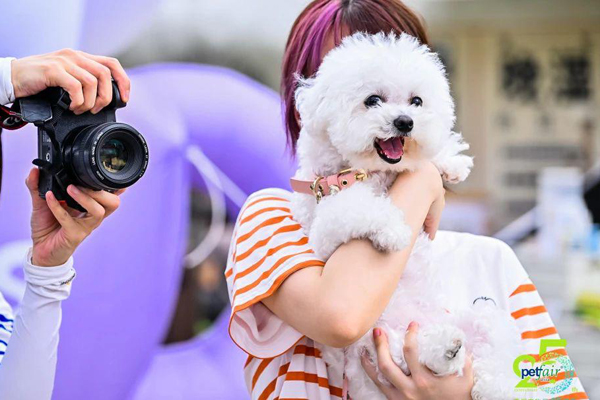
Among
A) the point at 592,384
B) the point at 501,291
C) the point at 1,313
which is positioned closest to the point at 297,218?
the point at 501,291

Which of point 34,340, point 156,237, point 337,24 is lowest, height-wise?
point 156,237

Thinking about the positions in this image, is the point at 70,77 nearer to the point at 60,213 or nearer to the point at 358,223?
the point at 60,213

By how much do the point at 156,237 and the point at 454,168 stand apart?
2.75 ft

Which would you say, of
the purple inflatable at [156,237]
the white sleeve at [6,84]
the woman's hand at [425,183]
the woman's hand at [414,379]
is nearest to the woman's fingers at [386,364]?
the woman's hand at [414,379]

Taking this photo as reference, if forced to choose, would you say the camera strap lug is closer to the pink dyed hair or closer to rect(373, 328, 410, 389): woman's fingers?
the pink dyed hair

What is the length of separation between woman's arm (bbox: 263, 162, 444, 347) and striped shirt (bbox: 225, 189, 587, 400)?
0.03 metres

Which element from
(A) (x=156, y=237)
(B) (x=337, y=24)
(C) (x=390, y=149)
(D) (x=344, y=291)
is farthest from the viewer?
(A) (x=156, y=237)

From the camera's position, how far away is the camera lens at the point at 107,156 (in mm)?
992

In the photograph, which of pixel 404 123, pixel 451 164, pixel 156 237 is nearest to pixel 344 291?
pixel 404 123

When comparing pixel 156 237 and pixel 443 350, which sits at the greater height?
pixel 443 350

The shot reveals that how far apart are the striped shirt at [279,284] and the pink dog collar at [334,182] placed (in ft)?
0.22

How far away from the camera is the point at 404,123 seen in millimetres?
1059

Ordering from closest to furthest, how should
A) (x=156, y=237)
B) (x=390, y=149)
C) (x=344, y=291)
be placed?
(x=344, y=291), (x=390, y=149), (x=156, y=237)

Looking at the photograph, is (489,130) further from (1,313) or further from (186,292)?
(1,313)
